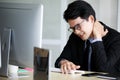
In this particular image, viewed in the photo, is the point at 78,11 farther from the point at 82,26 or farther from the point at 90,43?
the point at 90,43

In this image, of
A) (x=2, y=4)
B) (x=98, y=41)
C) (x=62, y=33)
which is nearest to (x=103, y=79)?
(x=98, y=41)

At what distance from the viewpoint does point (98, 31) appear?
2.61m

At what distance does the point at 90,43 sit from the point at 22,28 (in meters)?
0.83

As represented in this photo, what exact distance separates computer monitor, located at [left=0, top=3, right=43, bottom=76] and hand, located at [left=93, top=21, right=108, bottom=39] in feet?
2.48

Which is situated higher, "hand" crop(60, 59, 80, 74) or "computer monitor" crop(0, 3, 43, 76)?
"computer monitor" crop(0, 3, 43, 76)

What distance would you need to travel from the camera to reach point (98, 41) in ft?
8.42

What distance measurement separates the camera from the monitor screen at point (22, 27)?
1.96m

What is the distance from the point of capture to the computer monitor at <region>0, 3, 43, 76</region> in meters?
1.96

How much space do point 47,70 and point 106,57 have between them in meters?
0.98

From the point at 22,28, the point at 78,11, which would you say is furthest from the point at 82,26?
the point at 22,28

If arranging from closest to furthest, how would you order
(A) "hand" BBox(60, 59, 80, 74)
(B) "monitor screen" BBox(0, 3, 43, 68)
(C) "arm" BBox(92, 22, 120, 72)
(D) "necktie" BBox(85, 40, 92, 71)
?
1. (B) "monitor screen" BBox(0, 3, 43, 68)
2. (A) "hand" BBox(60, 59, 80, 74)
3. (C) "arm" BBox(92, 22, 120, 72)
4. (D) "necktie" BBox(85, 40, 92, 71)

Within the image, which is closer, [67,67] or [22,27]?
[22,27]

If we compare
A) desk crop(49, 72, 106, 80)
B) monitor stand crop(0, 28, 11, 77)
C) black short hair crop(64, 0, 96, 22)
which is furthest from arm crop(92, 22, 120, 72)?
monitor stand crop(0, 28, 11, 77)

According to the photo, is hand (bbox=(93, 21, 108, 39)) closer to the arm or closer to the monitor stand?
the arm
